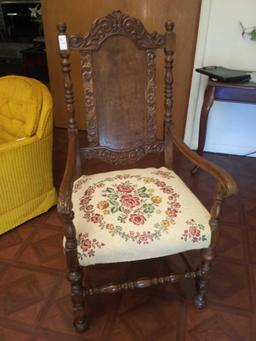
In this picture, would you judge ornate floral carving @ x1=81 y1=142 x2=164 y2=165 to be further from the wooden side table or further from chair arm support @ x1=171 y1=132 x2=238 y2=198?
the wooden side table

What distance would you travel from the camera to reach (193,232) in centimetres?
106

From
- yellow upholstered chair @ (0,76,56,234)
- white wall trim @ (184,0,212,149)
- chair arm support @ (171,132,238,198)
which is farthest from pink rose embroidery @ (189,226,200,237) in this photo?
white wall trim @ (184,0,212,149)

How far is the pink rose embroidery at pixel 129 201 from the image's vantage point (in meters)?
1.13

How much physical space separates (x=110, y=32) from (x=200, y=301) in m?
1.18

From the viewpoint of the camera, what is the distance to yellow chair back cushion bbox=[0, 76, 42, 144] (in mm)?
A: 1604

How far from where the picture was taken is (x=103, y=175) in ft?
4.42

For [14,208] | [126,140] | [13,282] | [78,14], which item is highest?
[78,14]

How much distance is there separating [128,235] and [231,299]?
0.67m

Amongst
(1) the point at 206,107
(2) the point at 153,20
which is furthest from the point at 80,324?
(2) the point at 153,20

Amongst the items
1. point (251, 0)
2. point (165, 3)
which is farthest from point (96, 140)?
point (251, 0)

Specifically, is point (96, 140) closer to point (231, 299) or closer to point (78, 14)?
point (231, 299)

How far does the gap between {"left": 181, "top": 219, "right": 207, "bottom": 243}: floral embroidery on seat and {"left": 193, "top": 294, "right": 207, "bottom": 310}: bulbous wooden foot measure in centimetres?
37

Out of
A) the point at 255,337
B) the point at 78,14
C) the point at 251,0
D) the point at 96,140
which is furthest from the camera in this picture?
the point at 78,14

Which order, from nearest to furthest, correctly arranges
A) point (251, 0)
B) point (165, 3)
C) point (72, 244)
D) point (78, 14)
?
point (72, 244)
point (251, 0)
point (165, 3)
point (78, 14)
